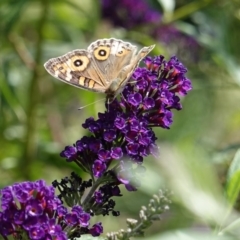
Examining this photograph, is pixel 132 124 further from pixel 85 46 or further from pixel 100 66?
pixel 85 46

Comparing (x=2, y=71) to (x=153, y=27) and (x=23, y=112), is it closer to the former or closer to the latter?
(x=23, y=112)

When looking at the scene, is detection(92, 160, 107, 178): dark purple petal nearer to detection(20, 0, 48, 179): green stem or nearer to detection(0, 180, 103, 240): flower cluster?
detection(0, 180, 103, 240): flower cluster

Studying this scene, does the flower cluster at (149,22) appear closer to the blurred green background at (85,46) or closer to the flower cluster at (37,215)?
the blurred green background at (85,46)

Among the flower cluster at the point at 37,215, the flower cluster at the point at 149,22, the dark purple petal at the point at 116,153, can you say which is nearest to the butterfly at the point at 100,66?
the dark purple petal at the point at 116,153

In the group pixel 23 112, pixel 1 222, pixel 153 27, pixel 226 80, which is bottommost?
pixel 1 222

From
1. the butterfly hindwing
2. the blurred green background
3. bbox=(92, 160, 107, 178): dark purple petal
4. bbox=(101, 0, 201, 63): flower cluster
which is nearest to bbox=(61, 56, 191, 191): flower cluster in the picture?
bbox=(92, 160, 107, 178): dark purple petal

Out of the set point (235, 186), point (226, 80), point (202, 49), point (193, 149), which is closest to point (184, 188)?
point (193, 149)

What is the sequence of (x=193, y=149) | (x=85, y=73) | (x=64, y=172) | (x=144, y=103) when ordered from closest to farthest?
(x=193, y=149) < (x=144, y=103) < (x=85, y=73) < (x=64, y=172)
